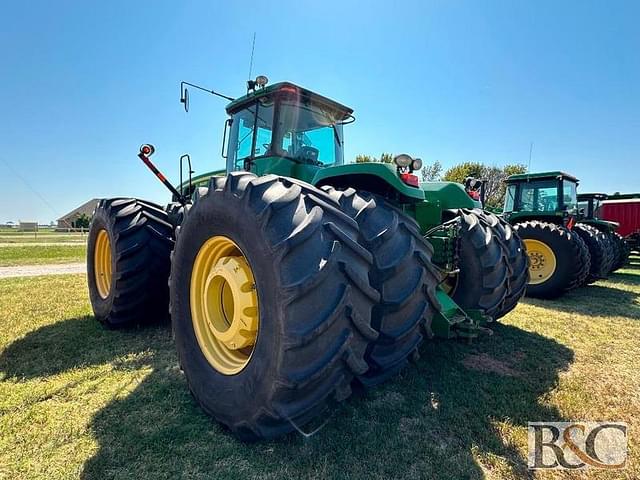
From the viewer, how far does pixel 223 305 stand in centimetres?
232

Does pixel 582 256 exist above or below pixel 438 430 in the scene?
above

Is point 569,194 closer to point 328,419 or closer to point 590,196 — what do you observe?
point 590,196

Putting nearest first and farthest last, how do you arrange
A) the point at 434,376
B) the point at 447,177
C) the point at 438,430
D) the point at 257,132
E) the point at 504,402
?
the point at 438,430 < the point at 504,402 < the point at 434,376 < the point at 257,132 < the point at 447,177

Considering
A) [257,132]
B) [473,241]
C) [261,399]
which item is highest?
[257,132]

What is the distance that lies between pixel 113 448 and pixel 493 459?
1.90 m

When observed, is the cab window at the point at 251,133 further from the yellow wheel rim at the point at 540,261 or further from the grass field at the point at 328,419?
the yellow wheel rim at the point at 540,261

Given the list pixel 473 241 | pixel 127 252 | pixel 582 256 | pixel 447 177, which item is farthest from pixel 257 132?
pixel 447 177

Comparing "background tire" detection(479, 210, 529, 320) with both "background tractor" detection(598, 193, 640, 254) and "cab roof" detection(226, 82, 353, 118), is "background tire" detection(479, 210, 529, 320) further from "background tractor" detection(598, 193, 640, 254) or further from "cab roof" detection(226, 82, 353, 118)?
"background tractor" detection(598, 193, 640, 254)

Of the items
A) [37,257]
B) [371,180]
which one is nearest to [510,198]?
[371,180]

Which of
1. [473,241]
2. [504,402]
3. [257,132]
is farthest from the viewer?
[257,132]

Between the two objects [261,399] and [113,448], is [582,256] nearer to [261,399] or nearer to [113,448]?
[261,399]

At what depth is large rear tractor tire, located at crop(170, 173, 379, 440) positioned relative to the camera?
1.55 m

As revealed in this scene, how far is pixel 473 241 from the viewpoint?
3.38 metres

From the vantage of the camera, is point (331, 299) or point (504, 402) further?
point (504, 402)
